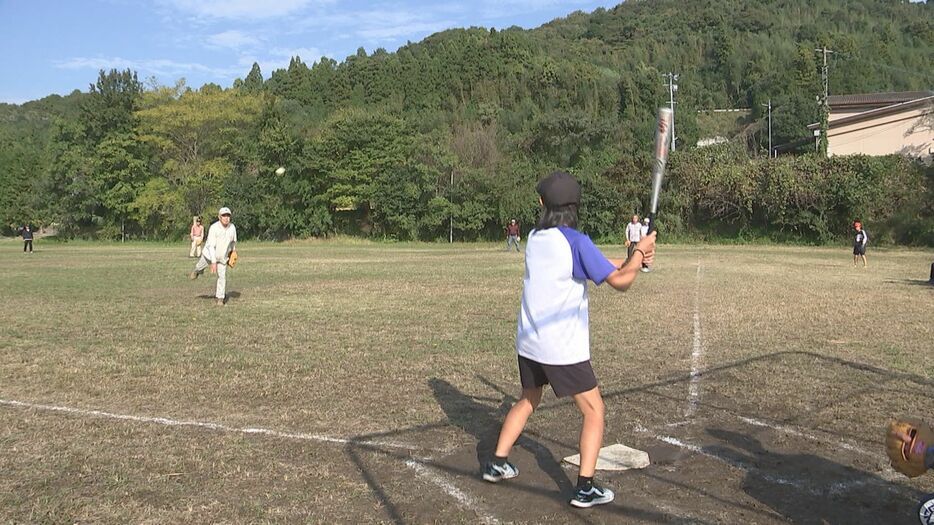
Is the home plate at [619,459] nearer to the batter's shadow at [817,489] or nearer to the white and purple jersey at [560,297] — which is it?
the batter's shadow at [817,489]

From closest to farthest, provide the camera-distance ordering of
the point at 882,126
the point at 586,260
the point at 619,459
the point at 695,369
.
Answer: the point at 586,260 < the point at 619,459 < the point at 695,369 < the point at 882,126

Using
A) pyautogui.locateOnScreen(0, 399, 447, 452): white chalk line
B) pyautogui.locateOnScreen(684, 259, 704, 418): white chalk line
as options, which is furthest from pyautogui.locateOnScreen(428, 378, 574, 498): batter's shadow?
pyautogui.locateOnScreen(684, 259, 704, 418): white chalk line

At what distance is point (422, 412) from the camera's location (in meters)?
6.44

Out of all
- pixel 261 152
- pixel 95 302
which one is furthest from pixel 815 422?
pixel 261 152

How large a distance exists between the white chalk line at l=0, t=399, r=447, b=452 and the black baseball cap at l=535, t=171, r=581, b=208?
2204 millimetres

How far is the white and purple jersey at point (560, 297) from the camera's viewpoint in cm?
424

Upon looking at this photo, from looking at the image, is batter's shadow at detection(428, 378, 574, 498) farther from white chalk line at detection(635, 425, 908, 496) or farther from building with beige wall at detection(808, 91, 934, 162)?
building with beige wall at detection(808, 91, 934, 162)

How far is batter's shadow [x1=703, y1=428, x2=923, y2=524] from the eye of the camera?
13.5 ft

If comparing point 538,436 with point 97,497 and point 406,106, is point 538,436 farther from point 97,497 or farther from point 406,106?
point 406,106

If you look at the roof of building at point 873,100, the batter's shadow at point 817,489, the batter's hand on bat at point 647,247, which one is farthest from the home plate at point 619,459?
the roof of building at point 873,100

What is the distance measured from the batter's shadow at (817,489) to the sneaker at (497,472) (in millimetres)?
1496

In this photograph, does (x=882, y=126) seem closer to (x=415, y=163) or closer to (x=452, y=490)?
(x=415, y=163)

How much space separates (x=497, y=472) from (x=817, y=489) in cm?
203

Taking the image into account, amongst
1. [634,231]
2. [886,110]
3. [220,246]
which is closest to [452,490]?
[220,246]
